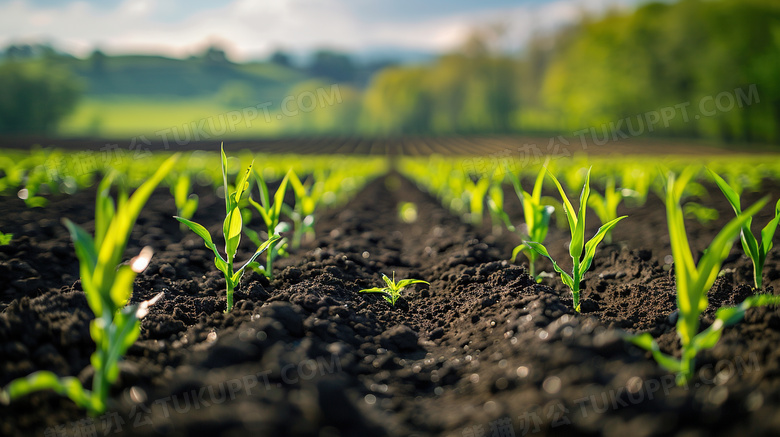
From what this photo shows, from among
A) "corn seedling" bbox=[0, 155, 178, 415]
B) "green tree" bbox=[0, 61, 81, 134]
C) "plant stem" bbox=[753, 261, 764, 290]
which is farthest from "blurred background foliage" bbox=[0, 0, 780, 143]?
"corn seedling" bbox=[0, 155, 178, 415]

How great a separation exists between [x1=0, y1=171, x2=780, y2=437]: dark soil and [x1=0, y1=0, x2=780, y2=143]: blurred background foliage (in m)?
33.0

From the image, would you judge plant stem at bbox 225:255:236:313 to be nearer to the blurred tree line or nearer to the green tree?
the blurred tree line

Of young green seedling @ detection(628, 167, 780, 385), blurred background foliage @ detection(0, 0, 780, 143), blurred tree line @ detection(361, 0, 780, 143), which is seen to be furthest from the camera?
blurred background foliage @ detection(0, 0, 780, 143)

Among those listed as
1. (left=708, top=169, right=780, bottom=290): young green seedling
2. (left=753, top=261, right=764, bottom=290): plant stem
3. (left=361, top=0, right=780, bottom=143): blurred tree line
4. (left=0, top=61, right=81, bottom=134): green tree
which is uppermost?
(left=0, top=61, right=81, bottom=134): green tree

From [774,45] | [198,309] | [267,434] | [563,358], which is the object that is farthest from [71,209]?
[774,45]

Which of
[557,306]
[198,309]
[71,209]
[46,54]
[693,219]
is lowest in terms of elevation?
[693,219]

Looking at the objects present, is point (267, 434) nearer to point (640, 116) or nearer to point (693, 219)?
point (693, 219)

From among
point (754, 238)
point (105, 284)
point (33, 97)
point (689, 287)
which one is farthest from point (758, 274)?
point (33, 97)

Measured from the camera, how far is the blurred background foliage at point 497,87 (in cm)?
3109

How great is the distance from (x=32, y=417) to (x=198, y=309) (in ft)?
3.48

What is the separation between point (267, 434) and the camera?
104 centimetres

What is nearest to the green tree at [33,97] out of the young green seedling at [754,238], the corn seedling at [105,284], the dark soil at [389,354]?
the dark soil at [389,354]

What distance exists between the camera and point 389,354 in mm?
2037

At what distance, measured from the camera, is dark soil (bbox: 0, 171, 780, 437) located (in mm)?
1189
